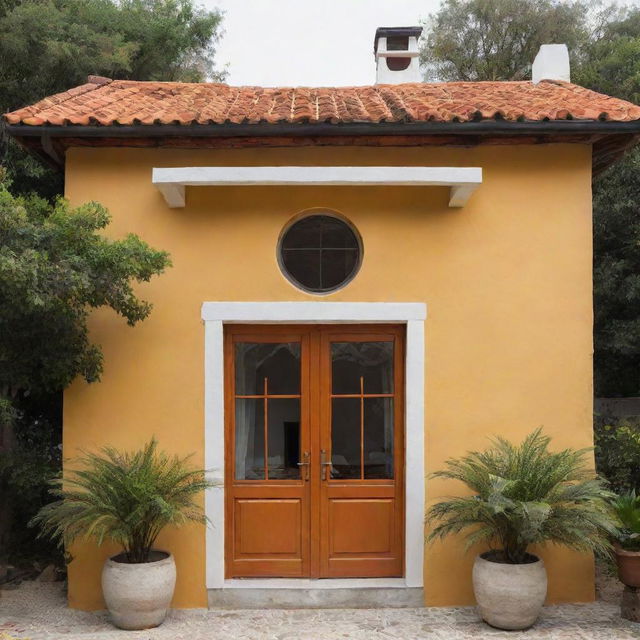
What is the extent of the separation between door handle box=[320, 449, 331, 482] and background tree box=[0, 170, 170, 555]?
6.65 ft

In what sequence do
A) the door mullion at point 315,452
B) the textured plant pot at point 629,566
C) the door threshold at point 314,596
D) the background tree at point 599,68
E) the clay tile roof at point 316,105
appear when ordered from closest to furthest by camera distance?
the textured plant pot at point 629,566
the clay tile roof at point 316,105
the door threshold at point 314,596
the door mullion at point 315,452
the background tree at point 599,68

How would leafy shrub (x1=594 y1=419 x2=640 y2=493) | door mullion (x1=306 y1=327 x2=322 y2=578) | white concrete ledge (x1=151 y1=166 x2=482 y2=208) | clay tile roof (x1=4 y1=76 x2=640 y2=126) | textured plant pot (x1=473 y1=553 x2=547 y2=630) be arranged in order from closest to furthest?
1. textured plant pot (x1=473 y1=553 x2=547 y2=630)
2. white concrete ledge (x1=151 y1=166 x2=482 y2=208)
3. clay tile roof (x1=4 y1=76 x2=640 y2=126)
4. door mullion (x1=306 y1=327 x2=322 y2=578)
5. leafy shrub (x1=594 y1=419 x2=640 y2=493)

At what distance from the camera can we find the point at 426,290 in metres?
6.46

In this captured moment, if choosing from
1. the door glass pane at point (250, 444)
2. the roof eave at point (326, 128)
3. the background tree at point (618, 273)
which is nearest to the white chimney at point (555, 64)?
the background tree at point (618, 273)

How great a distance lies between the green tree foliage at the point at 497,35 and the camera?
18844 mm

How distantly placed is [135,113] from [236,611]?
14.9 ft

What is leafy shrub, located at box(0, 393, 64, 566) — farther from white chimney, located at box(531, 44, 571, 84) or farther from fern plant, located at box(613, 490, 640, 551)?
white chimney, located at box(531, 44, 571, 84)

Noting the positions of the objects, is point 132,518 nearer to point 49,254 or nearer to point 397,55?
point 49,254

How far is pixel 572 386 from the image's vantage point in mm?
6449

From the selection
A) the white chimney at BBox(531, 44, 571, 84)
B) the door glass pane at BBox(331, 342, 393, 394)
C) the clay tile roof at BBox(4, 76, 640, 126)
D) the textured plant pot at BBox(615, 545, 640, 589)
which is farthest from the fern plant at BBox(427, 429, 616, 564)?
the white chimney at BBox(531, 44, 571, 84)

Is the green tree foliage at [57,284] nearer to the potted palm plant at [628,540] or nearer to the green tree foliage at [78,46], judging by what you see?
the green tree foliage at [78,46]

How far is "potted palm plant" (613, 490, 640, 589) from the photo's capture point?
586 cm

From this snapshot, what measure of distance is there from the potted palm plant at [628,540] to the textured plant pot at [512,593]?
2.23 ft

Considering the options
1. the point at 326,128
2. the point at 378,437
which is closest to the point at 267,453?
the point at 378,437
